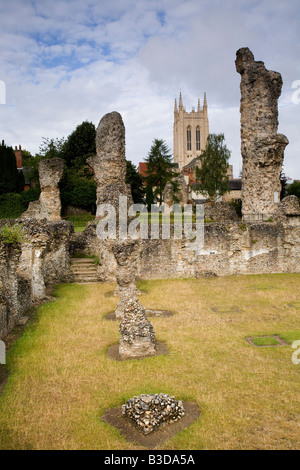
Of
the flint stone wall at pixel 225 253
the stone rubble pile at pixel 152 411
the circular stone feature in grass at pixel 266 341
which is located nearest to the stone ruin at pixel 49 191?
the flint stone wall at pixel 225 253

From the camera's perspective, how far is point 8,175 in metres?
32.4

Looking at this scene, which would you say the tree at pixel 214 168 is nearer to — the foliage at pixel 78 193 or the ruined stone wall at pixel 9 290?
the foliage at pixel 78 193

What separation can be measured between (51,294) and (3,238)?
4185 millimetres

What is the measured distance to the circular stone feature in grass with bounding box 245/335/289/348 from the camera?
7766 mm

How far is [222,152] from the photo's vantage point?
43062 mm

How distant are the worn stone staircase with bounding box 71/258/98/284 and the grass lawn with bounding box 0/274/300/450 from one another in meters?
3.22

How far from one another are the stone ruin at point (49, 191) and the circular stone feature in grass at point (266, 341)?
19526mm

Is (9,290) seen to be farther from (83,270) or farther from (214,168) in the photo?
(214,168)

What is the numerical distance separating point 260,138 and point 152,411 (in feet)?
55.7

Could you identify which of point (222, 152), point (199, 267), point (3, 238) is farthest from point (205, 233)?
point (222, 152)

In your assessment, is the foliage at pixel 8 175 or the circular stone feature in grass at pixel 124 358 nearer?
the circular stone feature in grass at pixel 124 358

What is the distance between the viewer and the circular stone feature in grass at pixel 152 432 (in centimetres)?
465
